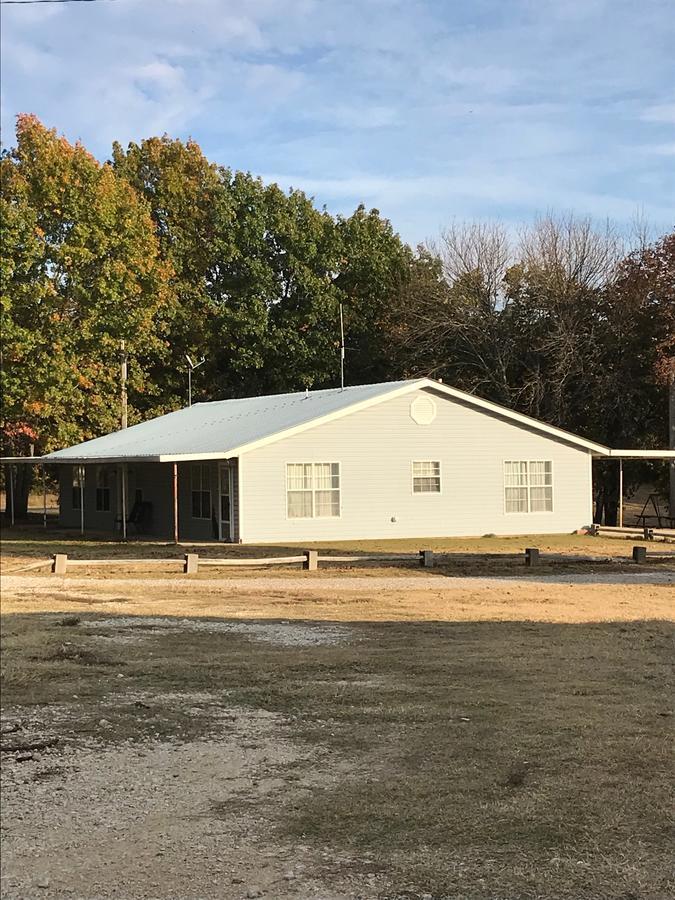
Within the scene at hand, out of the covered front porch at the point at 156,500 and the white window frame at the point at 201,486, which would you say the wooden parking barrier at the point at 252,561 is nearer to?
the covered front porch at the point at 156,500

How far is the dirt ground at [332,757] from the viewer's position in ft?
11.6

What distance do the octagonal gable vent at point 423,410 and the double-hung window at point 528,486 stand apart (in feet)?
7.00

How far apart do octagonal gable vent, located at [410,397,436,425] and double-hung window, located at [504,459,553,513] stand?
7.00 ft

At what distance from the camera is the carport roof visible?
64.6ft

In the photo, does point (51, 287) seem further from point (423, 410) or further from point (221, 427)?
point (221, 427)

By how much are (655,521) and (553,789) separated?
2653 centimetres

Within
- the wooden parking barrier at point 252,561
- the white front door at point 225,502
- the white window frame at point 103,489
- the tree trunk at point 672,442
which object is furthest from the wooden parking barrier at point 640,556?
the white window frame at point 103,489

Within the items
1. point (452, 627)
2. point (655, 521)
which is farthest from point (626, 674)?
point (655, 521)

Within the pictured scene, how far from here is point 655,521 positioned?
2970 cm

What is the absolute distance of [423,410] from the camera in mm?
21859

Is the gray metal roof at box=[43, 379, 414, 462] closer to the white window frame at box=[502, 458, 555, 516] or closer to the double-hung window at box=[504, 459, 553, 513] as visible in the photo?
the white window frame at box=[502, 458, 555, 516]

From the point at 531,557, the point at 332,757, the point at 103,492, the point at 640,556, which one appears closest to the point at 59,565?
the point at 531,557

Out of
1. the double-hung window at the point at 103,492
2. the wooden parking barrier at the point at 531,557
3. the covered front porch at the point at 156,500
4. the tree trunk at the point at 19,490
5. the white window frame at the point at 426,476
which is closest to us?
the tree trunk at the point at 19,490

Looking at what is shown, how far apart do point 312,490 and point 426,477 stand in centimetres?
266
